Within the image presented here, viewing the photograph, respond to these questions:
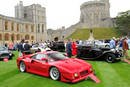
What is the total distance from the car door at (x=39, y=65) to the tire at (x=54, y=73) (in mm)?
382

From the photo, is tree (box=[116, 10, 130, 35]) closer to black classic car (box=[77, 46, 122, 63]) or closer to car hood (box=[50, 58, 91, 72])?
black classic car (box=[77, 46, 122, 63])

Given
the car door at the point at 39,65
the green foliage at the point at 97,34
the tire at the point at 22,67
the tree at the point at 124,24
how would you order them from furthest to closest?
1. the green foliage at the point at 97,34
2. the tree at the point at 124,24
3. the tire at the point at 22,67
4. the car door at the point at 39,65

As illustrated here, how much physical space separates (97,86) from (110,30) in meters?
68.4

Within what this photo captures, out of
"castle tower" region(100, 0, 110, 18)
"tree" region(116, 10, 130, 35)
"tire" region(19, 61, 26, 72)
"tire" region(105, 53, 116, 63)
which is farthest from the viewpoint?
"castle tower" region(100, 0, 110, 18)

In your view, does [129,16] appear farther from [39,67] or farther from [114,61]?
[39,67]

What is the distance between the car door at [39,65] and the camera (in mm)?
10250

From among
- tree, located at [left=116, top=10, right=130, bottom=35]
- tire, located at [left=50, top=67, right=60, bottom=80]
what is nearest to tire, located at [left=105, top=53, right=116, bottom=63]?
tire, located at [left=50, top=67, right=60, bottom=80]

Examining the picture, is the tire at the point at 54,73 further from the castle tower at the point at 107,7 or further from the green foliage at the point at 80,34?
the castle tower at the point at 107,7

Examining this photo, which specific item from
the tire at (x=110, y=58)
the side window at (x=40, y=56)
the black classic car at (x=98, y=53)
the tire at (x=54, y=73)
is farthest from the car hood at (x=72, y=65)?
the black classic car at (x=98, y=53)

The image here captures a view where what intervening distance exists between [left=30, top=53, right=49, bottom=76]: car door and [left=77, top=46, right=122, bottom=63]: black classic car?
622 cm

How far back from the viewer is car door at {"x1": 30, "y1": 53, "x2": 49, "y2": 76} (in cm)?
1025

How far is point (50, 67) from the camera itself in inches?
390

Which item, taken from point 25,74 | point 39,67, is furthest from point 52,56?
point 25,74

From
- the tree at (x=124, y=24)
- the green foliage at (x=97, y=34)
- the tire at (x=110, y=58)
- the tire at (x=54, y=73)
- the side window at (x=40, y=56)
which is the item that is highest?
the tree at (x=124, y=24)
